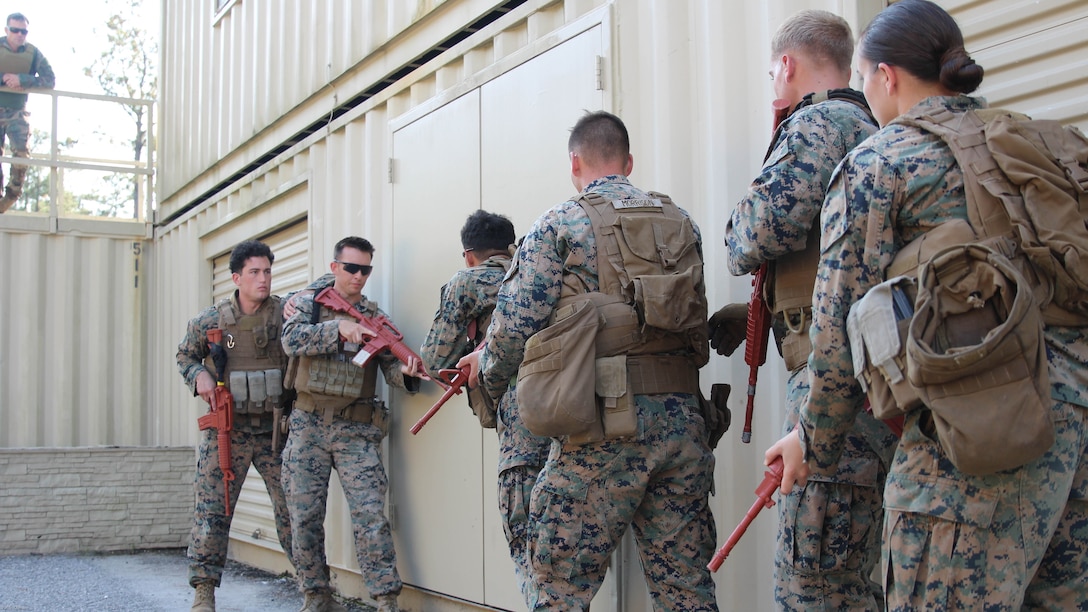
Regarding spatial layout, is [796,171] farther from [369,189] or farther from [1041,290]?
[369,189]

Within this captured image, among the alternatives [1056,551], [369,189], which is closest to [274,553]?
[369,189]

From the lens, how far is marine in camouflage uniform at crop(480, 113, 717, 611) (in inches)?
124

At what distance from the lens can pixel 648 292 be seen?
10.3ft

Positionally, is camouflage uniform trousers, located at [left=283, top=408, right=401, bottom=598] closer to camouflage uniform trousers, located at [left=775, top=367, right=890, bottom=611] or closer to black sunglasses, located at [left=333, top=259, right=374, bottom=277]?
black sunglasses, located at [left=333, top=259, right=374, bottom=277]

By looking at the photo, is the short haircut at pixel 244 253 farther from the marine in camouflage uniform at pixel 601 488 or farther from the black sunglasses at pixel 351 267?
the marine in camouflage uniform at pixel 601 488

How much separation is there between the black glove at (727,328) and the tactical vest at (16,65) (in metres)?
10.2

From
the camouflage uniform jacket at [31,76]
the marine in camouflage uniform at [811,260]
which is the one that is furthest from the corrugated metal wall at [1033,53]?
the camouflage uniform jacket at [31,76]

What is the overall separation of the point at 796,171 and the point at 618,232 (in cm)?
72

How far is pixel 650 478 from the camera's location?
3.19 m

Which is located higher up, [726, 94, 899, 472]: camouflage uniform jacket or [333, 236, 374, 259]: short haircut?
[333, 236, 374, 259]: short haircut

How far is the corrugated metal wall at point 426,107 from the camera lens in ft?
Result: 11.5

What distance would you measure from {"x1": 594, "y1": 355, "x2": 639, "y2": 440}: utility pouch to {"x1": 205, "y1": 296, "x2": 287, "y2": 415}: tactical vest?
3.51m

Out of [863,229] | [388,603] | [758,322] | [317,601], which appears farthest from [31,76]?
[863,229]

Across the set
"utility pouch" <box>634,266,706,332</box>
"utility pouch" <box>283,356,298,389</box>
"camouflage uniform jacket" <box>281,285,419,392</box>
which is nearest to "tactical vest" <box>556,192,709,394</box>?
"utility pouch" <box>634,266,706,332</box>
